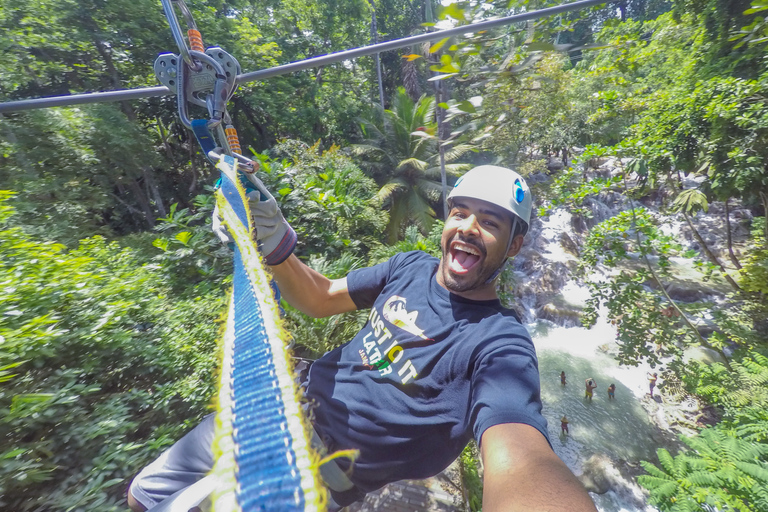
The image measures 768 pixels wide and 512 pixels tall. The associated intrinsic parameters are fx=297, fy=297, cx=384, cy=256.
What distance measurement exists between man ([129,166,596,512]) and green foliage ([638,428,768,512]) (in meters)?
3.28

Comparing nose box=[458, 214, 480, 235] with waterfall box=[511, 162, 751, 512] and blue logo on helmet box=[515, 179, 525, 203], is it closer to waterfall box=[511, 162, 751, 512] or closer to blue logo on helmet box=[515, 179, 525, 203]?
blue logo on helmet box=[515, 179, 525, 203]

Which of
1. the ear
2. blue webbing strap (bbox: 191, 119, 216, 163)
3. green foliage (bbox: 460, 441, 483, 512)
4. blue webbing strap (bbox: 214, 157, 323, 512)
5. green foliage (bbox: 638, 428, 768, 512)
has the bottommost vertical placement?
green foliage (bbox: 460, 441, 483, 512)

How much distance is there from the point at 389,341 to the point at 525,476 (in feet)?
2.69

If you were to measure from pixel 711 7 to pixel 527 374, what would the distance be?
942cm

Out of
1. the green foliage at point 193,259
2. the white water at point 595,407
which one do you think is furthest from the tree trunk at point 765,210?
the green foliage at point 193,259

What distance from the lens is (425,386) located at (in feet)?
4.30

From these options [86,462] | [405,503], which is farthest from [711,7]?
[86,462]

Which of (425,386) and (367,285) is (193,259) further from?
(425,386)

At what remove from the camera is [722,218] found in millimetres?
12086

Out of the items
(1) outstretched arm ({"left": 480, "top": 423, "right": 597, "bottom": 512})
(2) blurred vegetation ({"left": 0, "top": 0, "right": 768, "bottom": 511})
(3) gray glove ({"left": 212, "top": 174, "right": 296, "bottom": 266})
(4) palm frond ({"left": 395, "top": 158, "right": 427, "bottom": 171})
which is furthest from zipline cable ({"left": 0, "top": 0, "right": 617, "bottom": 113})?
(4) palm frond ({"left": 395, "top": 158, "right": 427, "bottom": 171})

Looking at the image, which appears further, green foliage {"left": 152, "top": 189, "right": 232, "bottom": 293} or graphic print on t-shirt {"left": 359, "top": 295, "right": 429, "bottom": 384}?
green foliage {"left": 152, "top": 189, "right": 232, "bottom": 293}

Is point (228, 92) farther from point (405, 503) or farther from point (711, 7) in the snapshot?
point (711, 7)

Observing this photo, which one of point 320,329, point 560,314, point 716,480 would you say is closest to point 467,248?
point 320,329

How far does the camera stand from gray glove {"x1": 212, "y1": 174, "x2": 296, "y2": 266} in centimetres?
167
